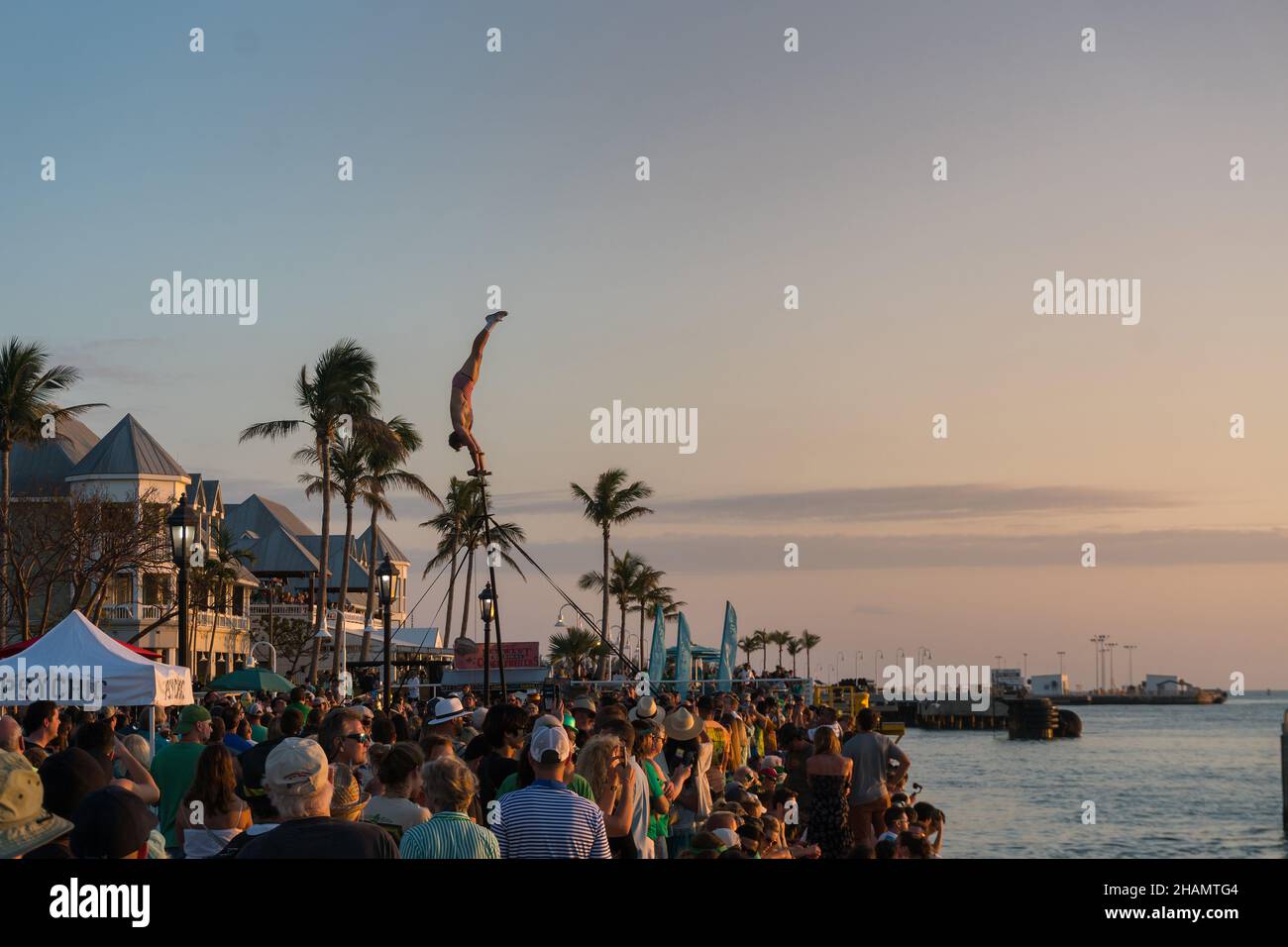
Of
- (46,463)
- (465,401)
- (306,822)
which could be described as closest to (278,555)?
(46,463)

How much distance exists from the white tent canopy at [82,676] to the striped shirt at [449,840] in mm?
11107

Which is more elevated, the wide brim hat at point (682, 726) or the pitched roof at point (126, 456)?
the pitched roof at point (126, 456)

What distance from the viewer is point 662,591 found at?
119 m

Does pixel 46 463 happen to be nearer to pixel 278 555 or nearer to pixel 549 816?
pixel 278 555

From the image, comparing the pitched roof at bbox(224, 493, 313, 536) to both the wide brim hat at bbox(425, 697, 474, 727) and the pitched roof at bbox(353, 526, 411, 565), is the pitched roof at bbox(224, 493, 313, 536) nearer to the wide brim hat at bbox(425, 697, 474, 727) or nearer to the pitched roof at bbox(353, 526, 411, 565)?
the pitched roof at bbox(353, 526, 411, 565)

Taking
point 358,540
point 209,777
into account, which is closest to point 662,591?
point 358,540

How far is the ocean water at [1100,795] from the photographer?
50844 millimetres

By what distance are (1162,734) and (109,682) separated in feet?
521

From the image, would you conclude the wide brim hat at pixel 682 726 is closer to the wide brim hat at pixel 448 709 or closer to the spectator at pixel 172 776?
the wide brim hat at pixel 448 709

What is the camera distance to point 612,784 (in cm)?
883

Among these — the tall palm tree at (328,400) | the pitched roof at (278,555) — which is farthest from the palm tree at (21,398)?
the pitched roof at (278,555)

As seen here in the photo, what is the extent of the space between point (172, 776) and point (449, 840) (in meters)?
4.86

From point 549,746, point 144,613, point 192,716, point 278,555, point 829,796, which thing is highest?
point 278,555
